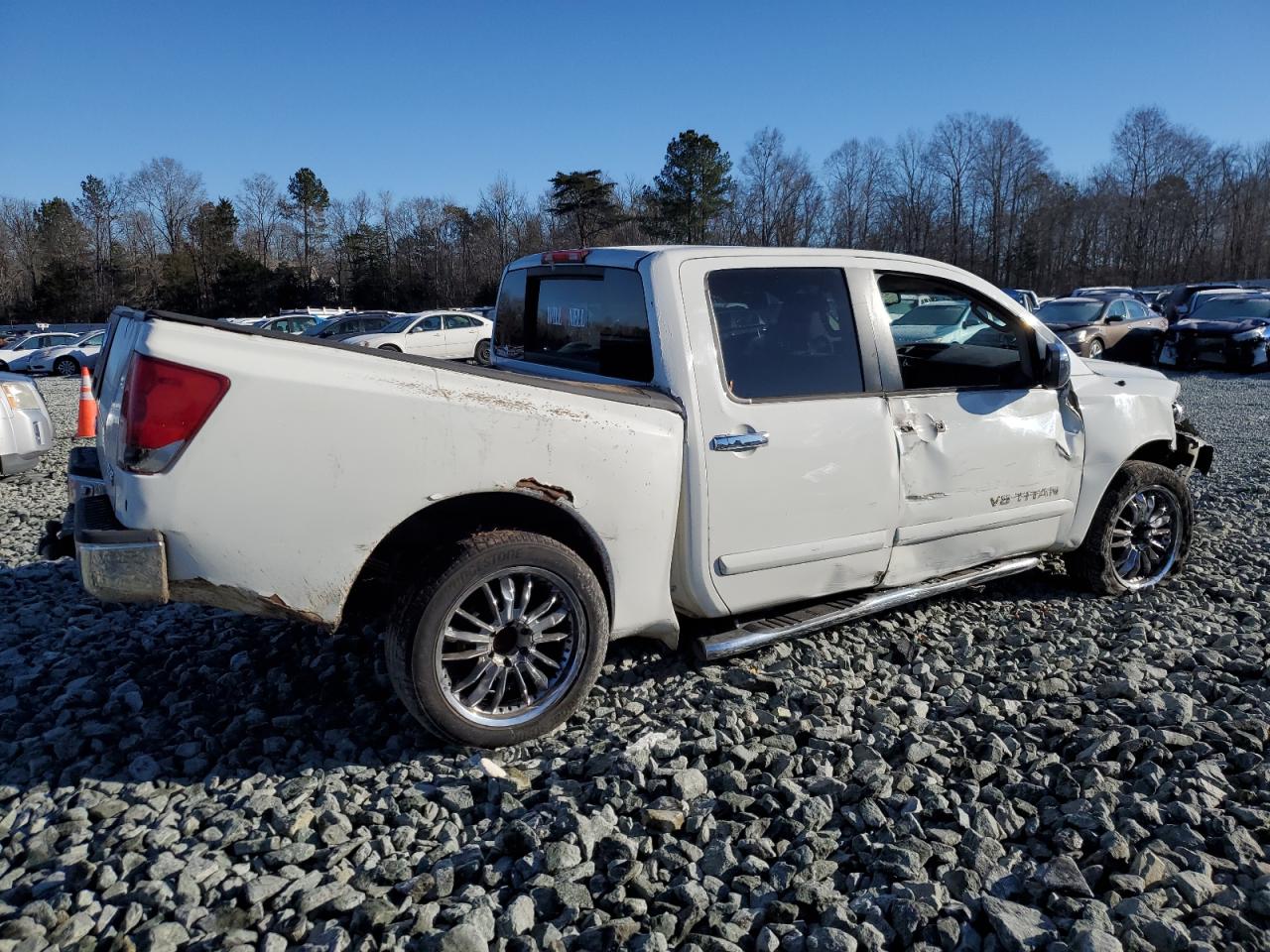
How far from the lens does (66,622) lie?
446cm

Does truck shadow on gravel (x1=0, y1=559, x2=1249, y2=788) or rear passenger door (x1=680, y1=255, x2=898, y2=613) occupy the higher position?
rear passenger door (x1=680, y1=255, x2=898, y2=613)

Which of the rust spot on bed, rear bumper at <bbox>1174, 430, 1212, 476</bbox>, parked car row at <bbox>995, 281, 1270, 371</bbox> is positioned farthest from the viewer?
parked car row at <bbox>995, 281, 1270, 371</bbox>

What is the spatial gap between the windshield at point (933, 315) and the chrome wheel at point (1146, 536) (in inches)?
61.1

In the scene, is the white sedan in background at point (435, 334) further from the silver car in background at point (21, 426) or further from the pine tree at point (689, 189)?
the pine tree at point (689, 189)

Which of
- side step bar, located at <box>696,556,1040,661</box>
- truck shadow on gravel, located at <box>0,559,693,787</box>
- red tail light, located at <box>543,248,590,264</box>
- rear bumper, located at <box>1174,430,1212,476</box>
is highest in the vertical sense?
red tail light, located at <box>543,248,590,264</box>

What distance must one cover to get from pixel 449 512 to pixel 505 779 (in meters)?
0.96

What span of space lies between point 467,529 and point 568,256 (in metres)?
1.53

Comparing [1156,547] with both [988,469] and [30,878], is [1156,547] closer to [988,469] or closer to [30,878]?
[988,469]

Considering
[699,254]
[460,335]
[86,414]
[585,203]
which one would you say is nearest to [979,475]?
[699,254]

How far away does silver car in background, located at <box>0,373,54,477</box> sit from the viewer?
7883 mm

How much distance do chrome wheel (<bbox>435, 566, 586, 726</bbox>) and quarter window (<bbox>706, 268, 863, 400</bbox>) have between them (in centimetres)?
112

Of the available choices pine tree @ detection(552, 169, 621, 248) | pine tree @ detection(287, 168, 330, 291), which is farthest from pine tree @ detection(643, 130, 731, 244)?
pine tree @ detection(287, 168, 330, 291)

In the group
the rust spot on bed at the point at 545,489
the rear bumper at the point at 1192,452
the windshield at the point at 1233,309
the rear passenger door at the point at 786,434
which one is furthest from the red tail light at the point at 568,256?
the windshield at the point at 1233,309

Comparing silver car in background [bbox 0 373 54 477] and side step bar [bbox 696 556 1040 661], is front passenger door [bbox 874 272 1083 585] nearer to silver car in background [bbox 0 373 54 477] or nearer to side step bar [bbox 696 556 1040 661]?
side step bar [bbox 696 556 1040 661]
